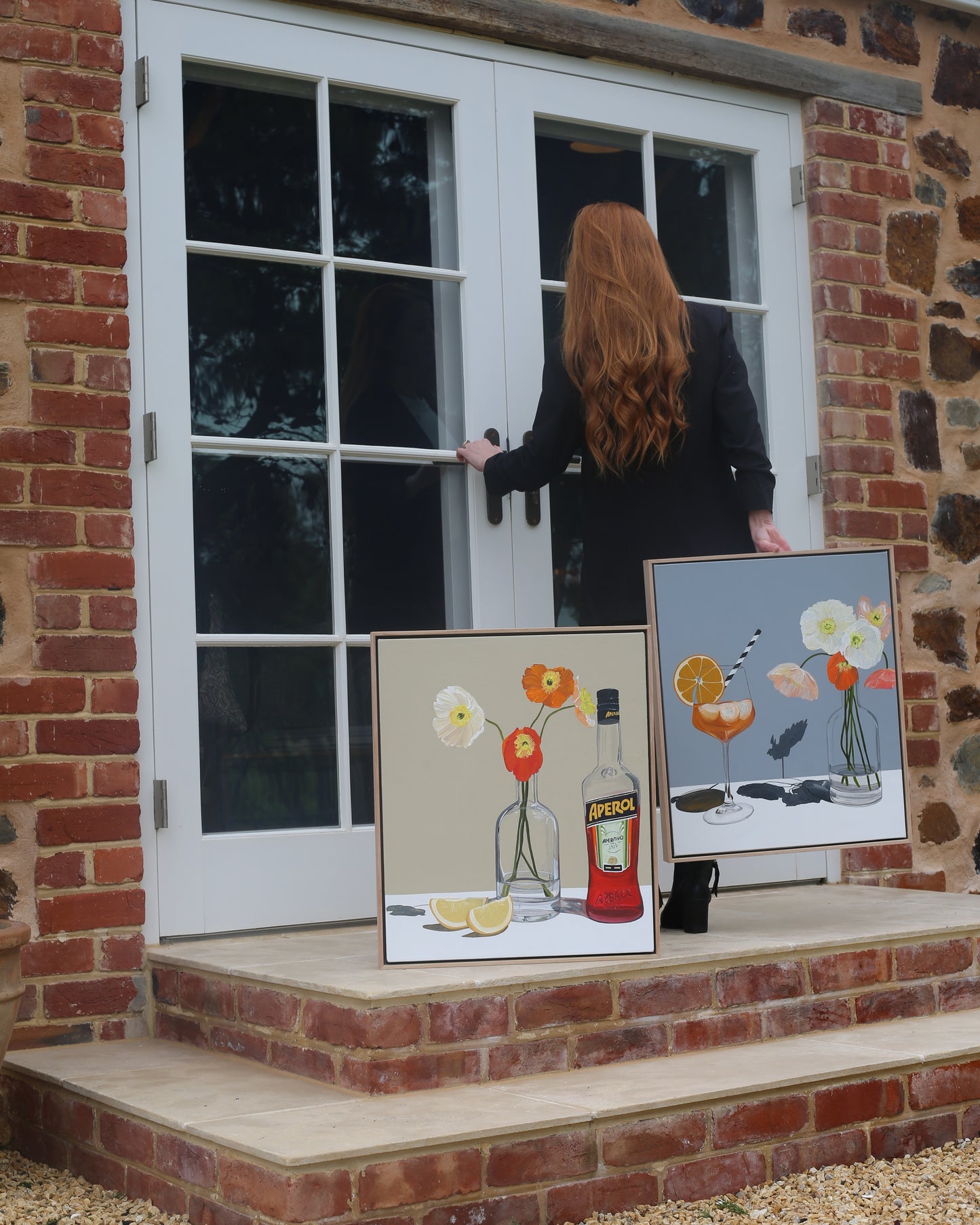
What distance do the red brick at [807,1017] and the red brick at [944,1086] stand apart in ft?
0.83

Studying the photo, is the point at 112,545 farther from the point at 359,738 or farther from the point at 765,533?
the point at 765,533

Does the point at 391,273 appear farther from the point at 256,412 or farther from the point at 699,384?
the point at 699,384

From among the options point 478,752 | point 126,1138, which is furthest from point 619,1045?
point 126,1138

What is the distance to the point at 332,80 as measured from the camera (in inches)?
133

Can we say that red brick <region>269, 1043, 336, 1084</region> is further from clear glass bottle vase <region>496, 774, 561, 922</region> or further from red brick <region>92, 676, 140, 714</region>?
red brick <region>92, 676, 140, 714</region>

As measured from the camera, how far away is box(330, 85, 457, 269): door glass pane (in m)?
3.40

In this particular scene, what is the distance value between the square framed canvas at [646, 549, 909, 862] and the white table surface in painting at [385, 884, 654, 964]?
0.42 metres

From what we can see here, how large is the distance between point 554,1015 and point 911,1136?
69 cm

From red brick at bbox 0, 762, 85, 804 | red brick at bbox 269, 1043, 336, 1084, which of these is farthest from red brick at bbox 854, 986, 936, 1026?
red brick at bbox 0, 762, 85, 804

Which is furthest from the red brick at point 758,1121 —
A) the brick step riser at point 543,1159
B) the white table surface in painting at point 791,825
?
the white table surface in painting at point 791,825

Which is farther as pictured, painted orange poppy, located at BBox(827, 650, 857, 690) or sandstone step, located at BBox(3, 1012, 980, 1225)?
painted orange poppy, located at BBox(827, 650, 857, 690)

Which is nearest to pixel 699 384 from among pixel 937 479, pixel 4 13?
pixel 937 479

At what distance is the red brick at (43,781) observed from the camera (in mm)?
2855

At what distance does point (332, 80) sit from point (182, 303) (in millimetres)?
713
